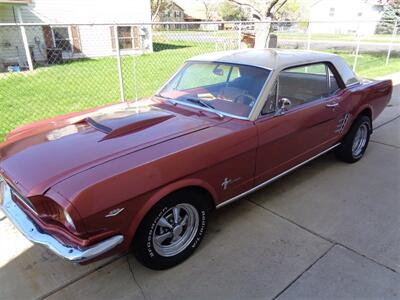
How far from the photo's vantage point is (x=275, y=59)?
3480 millimetres

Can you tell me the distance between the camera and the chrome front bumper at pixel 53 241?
209 cm

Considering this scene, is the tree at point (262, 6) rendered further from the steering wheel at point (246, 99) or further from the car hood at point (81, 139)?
the car hood at point (81, 139)

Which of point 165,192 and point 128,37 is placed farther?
point 128,37

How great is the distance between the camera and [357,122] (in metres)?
4.36

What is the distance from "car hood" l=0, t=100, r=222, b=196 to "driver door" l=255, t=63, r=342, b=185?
60 centimetres

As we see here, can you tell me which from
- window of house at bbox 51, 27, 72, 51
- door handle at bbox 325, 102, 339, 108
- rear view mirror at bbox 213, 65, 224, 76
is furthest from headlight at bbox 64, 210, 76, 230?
window of house at bbox 51, 27, 72, 51

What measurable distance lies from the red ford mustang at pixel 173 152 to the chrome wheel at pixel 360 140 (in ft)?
1.38

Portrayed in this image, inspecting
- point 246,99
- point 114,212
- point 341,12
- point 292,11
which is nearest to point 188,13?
point 292,11

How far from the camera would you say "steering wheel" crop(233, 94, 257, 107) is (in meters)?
3.14

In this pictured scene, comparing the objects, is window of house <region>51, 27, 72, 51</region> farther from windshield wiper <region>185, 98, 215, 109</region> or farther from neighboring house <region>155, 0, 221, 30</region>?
neighboring house <region>155, 0, 221, 30</region>

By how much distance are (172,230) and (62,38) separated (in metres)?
15.2

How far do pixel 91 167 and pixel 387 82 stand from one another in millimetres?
4428

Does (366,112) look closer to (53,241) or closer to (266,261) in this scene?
(266,261)

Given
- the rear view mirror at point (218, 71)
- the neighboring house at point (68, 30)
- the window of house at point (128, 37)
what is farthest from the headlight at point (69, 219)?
the window of house at point (128, 37)
